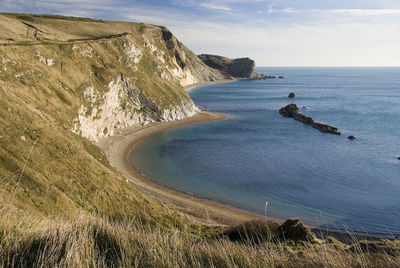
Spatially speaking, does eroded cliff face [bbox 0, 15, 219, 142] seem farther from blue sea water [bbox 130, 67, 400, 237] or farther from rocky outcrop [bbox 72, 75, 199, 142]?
blue sea water [bbox 130, 67, 400, 237]

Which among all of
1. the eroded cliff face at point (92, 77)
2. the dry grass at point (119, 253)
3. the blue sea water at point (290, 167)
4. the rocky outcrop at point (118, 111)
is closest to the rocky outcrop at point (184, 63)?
the eroded cliff face at point (92, 77)

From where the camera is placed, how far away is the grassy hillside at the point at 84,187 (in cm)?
513

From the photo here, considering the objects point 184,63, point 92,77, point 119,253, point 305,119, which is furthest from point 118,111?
point 184,63

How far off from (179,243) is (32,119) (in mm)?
25319

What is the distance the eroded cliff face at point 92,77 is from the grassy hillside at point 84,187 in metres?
0.25

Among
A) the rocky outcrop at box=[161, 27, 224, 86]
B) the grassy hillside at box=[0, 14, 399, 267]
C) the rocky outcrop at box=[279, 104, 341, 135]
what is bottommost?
the rocky outcrop at box=[279, 104, 341, 135]

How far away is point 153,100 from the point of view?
69.8m

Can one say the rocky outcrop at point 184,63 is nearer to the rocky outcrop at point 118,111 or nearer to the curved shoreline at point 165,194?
the rocky outcrop at point 118,111

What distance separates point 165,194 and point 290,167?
835 inches

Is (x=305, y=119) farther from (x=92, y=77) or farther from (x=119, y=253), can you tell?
(x=119, y=253)

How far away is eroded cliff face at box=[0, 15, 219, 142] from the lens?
38406 mm

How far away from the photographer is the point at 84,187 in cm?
2262

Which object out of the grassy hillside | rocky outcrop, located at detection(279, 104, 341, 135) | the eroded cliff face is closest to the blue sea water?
rocky outcrop, located at detection(279, 104, 341, 135)

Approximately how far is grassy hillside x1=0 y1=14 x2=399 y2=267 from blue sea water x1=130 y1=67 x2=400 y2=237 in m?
11.0
